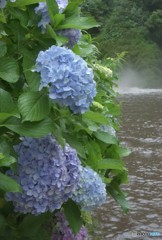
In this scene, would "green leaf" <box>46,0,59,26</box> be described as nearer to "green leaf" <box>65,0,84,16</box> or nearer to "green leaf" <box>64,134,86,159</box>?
"green leaf" <box>65,0,84,16</box>

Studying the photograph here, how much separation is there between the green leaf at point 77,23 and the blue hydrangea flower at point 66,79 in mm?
168

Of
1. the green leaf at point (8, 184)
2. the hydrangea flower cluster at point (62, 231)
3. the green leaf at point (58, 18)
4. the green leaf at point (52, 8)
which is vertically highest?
the green leaf at point (52, 8)

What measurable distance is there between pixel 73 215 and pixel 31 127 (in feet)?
1.25

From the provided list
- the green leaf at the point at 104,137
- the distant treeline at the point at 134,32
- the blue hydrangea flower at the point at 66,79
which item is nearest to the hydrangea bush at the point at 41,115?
the blue hydrangea flower at the point at 66,79

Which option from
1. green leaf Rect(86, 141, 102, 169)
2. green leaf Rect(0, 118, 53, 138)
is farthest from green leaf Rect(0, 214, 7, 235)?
green leaf Rect(86, 141, 102, 169)

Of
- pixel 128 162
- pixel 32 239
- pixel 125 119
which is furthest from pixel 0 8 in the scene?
pixel 125 119

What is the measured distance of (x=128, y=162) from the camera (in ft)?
22.7

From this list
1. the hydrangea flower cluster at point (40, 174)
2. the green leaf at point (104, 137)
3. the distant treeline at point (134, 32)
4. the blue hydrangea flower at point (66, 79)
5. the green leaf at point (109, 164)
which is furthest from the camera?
the distant treeline at point (134, 32)

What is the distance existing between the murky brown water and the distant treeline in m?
18.1

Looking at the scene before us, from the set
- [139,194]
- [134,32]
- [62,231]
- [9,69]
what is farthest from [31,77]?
[134,32]

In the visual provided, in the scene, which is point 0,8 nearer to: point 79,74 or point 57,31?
point 57,31

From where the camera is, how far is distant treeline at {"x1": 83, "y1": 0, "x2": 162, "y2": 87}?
28750 millimetres

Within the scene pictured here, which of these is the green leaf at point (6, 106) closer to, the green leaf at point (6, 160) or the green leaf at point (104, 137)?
the green leaf at point (6, 160)

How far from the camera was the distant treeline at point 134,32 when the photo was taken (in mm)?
28750
